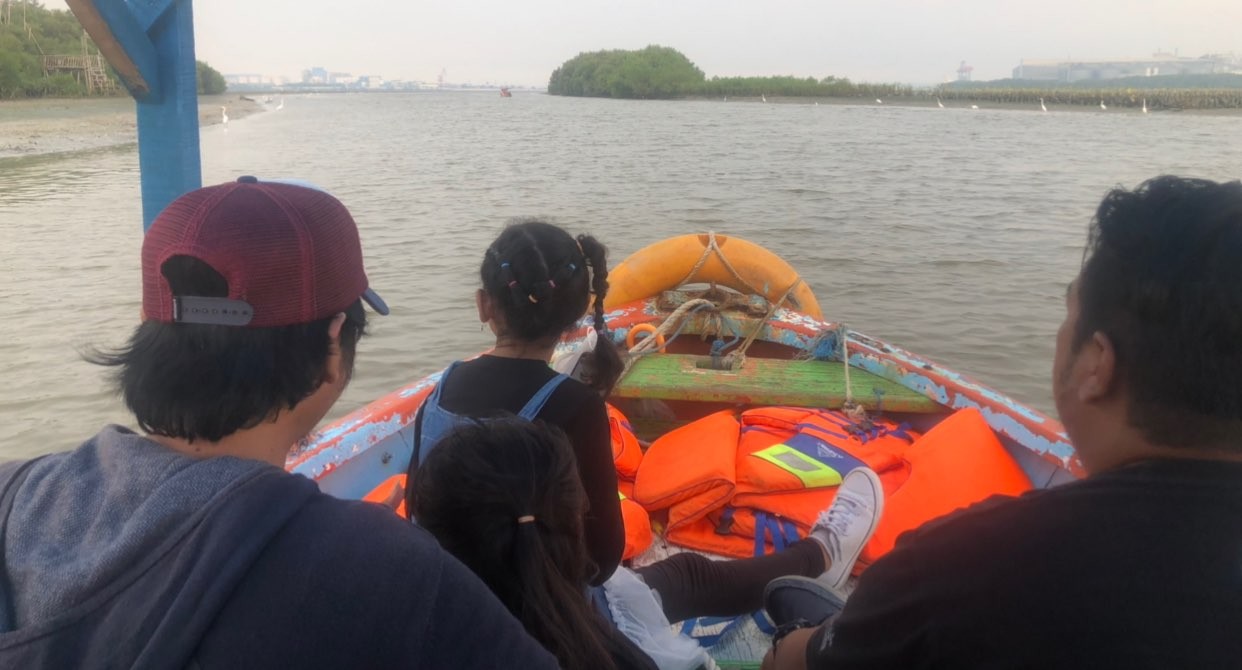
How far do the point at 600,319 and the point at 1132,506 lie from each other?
143 centimetres

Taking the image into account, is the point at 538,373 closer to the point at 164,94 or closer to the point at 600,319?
the point at 600,319

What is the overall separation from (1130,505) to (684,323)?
339 cm

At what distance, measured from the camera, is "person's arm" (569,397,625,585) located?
67.9 inches

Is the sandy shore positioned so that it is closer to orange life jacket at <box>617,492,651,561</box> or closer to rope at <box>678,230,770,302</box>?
rope at <box>678,230,770,302</box>

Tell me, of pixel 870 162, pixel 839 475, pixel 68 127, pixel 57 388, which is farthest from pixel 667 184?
pixel 68 127

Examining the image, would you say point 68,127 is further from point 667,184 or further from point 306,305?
point 306,305

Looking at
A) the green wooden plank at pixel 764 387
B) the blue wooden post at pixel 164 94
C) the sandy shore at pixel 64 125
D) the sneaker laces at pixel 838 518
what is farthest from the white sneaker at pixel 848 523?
the sandy shore at pixel 64 125

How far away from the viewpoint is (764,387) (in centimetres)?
345

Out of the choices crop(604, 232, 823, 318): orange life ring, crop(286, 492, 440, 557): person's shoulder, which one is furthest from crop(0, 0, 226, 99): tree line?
crop(286, 492, 440, 557): person's shoulder

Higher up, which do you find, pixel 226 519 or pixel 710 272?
pixel 226 519

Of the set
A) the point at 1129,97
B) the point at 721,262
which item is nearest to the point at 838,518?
the point at 721,262

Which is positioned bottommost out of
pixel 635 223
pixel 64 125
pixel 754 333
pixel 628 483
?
pixel 628 483

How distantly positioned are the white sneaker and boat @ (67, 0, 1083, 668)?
13.8 inches

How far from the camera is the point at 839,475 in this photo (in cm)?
274
